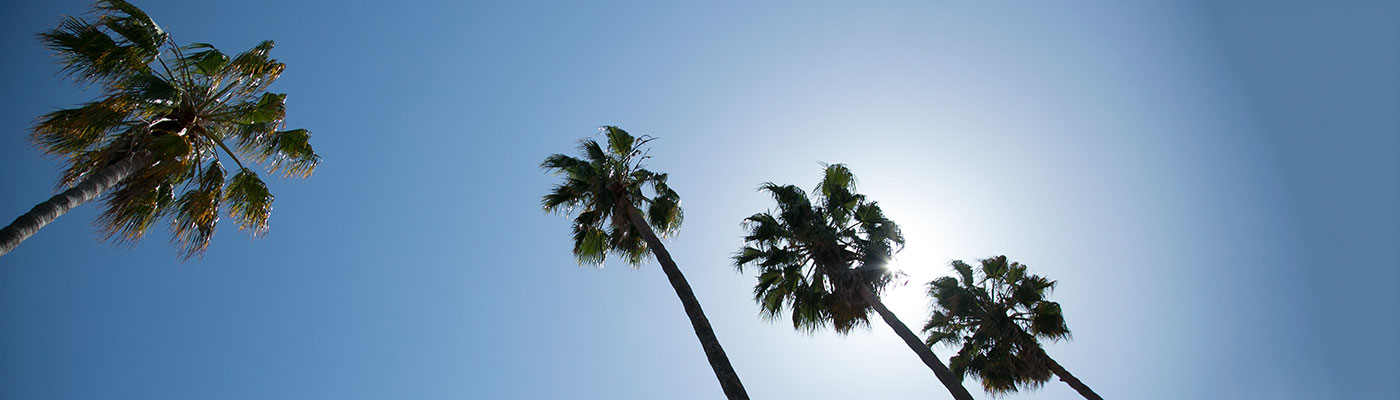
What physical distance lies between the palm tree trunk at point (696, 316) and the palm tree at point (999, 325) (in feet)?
30.9

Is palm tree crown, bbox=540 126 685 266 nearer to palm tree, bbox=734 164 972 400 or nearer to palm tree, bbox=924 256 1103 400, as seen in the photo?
palm tree, bbox=734 164 972 400

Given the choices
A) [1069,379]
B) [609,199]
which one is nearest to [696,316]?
[609,199]

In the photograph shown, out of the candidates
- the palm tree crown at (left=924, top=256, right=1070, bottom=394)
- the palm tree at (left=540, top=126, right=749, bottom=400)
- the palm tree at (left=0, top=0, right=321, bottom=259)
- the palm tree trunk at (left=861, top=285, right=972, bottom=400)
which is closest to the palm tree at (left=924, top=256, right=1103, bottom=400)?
the palm tree crown at (left=924, top=256, right=1070, bottom=394)

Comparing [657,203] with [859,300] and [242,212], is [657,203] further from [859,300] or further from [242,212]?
[242,212]

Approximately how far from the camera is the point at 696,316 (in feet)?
34.7

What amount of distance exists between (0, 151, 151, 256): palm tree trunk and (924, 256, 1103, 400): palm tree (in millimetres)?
17853

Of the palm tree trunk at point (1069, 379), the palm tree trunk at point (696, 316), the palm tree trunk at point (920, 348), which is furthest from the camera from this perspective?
the palm tree trunk at point (1069, 379)

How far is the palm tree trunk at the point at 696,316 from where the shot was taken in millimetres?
9031

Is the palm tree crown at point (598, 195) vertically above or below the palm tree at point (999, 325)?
above

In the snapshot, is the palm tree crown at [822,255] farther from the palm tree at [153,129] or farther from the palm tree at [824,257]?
the palm tree at [153,129]

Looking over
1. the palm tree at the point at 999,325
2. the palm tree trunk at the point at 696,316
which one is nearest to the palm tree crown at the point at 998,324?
the palm tree at the point at 999,325

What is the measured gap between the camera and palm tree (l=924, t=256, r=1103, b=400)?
52.3 ft

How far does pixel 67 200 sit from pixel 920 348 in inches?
556

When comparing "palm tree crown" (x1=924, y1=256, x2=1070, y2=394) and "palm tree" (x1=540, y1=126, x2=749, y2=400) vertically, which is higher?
"palm tree" (x1=540, y1=126, x2=749, y2=400)
